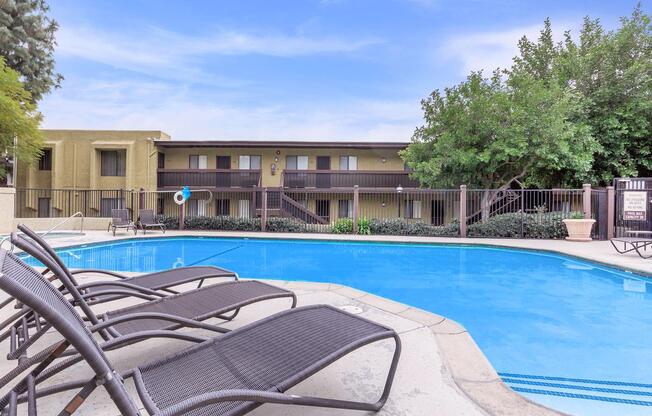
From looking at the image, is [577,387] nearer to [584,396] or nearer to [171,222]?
[584,396]

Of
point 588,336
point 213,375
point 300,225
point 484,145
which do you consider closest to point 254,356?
point 213,375

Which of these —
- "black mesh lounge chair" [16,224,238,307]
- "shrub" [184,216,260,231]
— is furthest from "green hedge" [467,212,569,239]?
"black mesh lounge chair" [16,224,238,307]

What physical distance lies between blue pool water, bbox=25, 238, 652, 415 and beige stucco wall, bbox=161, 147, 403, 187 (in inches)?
383

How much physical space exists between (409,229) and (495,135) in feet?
17.5

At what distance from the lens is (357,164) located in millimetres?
23141

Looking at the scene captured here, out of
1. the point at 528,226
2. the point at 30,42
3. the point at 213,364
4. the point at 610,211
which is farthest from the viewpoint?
the point at 30,42

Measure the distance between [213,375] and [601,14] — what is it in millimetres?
24589

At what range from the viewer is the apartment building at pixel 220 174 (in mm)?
21812

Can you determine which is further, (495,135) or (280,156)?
(280,156)

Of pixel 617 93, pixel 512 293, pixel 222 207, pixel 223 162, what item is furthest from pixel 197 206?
pixel 617 93

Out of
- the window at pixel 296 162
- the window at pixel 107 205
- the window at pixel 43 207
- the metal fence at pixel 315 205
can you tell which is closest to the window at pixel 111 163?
the metal fence at pixel 315 205

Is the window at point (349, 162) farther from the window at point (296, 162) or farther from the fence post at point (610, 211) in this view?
Result: the fence post at point (610, 211)

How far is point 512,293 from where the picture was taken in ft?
21.9

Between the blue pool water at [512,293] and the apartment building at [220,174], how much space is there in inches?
334
